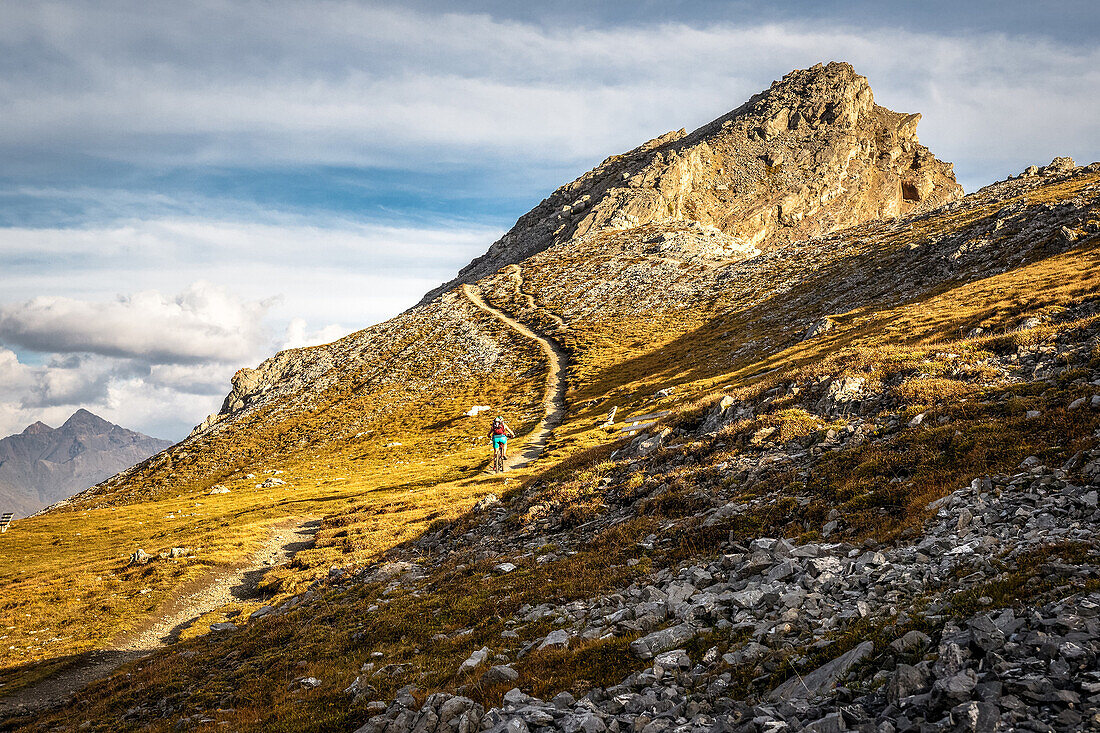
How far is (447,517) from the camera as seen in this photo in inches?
1423

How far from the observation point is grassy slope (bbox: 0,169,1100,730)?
1600cm

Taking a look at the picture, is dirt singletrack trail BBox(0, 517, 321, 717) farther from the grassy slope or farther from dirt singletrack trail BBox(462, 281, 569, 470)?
dirt singletrack trail BBox(462, 281, 569, 470)

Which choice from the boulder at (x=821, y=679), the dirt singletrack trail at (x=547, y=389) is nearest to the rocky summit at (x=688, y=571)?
the boulder at (x=821, y=679)

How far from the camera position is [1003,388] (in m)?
20.7

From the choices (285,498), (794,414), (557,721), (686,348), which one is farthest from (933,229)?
(557,721)

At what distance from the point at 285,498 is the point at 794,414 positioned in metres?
61.1

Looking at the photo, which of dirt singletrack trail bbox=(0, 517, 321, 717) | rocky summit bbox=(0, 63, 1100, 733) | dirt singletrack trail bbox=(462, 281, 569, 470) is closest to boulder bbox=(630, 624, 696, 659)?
rocky summit bbox=(0, 63, 1100, 733)

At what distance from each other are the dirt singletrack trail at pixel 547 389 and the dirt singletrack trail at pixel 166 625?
21.2 m

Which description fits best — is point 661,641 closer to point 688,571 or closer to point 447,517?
point 688,571

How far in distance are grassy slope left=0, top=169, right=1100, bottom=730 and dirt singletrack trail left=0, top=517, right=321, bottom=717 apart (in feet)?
5.15

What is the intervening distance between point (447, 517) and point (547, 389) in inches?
2378

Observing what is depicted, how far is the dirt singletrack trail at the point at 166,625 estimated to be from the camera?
24172 mm

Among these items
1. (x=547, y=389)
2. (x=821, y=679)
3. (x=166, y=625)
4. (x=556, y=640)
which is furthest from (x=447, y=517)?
(x=547, y=389)

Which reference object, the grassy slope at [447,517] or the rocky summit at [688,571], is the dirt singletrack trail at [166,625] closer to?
the rocky summit at [688,571]
